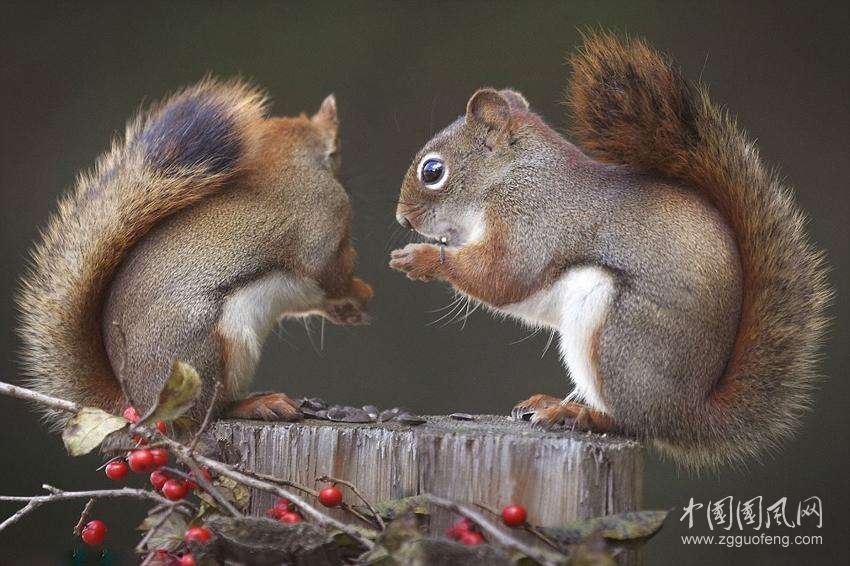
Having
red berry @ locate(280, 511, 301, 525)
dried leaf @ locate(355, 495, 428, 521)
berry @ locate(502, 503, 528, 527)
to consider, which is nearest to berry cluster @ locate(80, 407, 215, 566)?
red berry @ locate(280, 511, 301, 525)

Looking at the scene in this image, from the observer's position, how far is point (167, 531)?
146 centimetres

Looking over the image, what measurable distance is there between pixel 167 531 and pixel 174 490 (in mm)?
60

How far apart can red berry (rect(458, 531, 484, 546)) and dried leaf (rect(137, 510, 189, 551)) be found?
402 millimetres

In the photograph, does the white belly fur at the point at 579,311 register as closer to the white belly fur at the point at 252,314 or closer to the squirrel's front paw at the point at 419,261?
the squirrel's front paw at the point at 419,261

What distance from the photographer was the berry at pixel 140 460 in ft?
4.58

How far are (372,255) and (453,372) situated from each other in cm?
58

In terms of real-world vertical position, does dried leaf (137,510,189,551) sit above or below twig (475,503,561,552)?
below

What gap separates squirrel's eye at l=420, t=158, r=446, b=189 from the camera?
1.93 metres

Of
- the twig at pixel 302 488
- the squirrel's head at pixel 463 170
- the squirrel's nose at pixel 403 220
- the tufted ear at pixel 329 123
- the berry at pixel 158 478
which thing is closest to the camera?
the twig at pixel 302 488

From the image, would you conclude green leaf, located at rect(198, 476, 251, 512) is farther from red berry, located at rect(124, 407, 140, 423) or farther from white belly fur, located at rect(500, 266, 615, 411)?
white belly fur, located at rect(500, 266, 615, 411)

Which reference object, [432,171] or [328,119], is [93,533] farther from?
[328,119]

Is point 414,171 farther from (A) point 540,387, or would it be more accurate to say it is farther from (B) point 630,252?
(A) point 540,387

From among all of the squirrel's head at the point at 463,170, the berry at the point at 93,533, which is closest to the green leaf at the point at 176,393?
the berry at the point at 93,533

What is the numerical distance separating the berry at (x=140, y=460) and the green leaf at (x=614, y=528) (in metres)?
0.56
